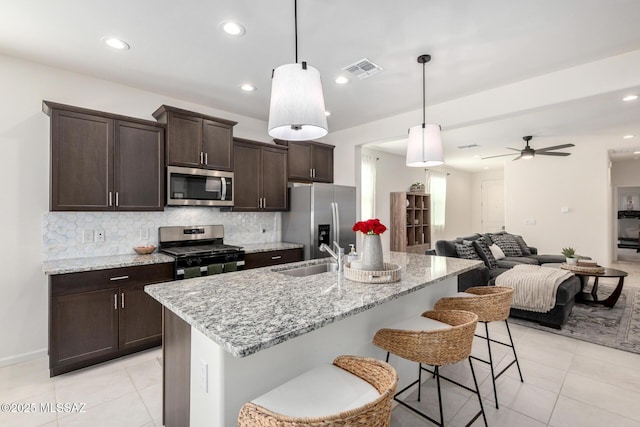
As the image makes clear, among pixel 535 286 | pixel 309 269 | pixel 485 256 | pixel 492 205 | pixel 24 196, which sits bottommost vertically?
pixel 535 286

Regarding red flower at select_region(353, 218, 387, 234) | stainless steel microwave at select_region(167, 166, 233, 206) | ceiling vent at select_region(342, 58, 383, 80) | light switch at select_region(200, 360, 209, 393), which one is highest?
ceiling vent at select_region(342, 58, 383, 80)

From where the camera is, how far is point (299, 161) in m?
4.67

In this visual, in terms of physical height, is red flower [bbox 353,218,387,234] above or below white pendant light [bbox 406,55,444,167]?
below

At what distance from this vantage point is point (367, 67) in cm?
291

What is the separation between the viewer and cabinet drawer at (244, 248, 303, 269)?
3.70m

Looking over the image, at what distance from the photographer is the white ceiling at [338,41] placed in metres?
2.10

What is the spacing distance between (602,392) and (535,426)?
2.76ft

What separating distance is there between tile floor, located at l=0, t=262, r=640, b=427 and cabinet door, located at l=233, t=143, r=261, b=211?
6.36ft

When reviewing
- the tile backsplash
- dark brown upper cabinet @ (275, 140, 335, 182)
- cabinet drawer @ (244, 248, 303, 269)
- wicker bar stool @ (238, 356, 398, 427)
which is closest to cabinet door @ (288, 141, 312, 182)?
dark brown upper cabinet @ (275, 140, 335, 182)

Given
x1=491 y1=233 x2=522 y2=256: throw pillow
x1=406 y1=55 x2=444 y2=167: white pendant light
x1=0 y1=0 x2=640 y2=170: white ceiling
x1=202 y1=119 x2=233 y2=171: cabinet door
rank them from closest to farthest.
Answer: x1=0 y1=0 x2=640 y2=170: white ceiling
x1=406 y1=55 x2=444 y2=167: white pendant light
x1=202 y1=119 x2=233 y2=171: cabinet door
x1=491 y1=233 x2=522 y2=256: throw pillow

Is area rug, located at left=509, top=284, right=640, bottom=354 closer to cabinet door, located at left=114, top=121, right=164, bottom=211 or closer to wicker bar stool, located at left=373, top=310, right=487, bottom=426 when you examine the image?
wicker bar stool, located at left=373, top=310, right=487, bottom=426

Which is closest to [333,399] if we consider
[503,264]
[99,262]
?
[99,262]

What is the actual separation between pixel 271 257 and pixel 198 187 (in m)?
1.25

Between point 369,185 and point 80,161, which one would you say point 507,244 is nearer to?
point 369,185
